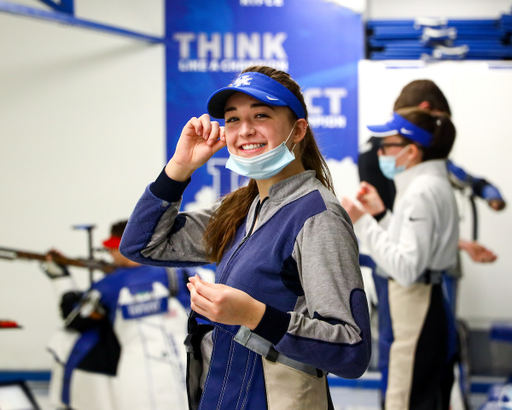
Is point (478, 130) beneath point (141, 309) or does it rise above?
above

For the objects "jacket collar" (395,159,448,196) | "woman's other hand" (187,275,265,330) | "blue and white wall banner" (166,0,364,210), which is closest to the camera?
"woman's other hand" (187,275,265,330)

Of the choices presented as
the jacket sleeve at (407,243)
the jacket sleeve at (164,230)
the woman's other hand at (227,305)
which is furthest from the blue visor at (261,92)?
the jacket sleeve at (407,243)

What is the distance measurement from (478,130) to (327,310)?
2.73 metres

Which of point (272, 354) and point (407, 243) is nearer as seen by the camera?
point (272, 354)

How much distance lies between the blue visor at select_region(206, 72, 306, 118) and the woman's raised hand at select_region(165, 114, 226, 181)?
5cm

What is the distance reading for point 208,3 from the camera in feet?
11.7

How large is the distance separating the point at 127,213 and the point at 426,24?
235 centimetres

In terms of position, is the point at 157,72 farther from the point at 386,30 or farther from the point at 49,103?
the point at 386,30

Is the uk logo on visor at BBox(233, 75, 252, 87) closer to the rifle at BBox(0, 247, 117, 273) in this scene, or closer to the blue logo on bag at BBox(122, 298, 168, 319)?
the blue logo on bag at BBox(122, 298, 168, 319)

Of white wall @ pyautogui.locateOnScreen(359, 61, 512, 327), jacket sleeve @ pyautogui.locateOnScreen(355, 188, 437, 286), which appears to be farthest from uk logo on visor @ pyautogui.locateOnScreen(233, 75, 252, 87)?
white wall @ pyautogui.locateOnScreen(359, 61, 512, 327)

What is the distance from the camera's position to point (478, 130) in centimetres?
332

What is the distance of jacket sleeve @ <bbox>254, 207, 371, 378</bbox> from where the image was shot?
940 millimetres

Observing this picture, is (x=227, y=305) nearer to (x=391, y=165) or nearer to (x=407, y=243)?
(x=407, y=243)

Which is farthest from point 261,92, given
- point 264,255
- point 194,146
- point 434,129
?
point 434,129
